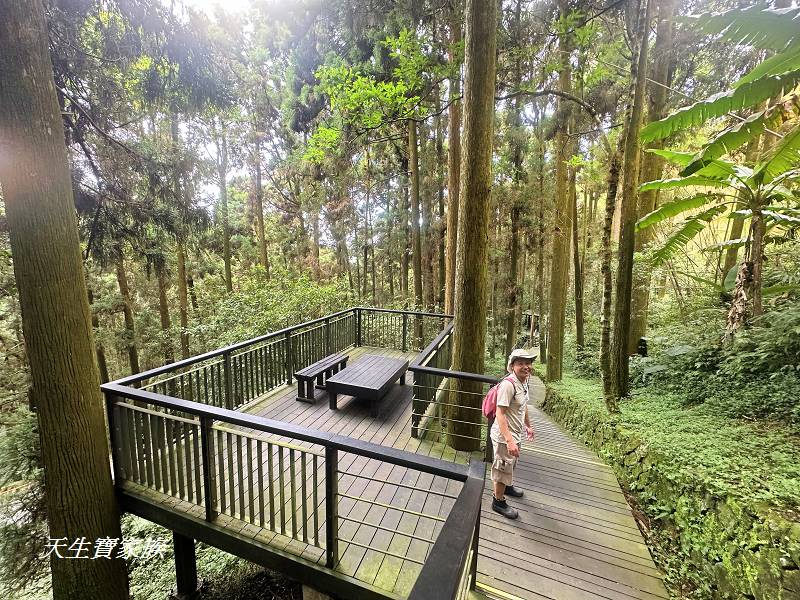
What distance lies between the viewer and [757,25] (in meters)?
3.74

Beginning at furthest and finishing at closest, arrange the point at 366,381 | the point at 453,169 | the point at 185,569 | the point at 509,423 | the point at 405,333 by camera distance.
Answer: the point at 453,169 → the point at 405,333 → the point at 366,381 → the point at 185,569 → the point at 509,423

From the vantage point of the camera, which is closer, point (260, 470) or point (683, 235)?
point (260, 470)

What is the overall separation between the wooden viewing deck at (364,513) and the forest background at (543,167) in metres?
0.72

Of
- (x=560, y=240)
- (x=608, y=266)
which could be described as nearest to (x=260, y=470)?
(x=608, y=266)

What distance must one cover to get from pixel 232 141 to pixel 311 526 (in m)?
16.6

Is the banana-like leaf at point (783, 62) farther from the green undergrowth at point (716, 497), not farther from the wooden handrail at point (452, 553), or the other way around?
the wooden handrail at point (452, 553)

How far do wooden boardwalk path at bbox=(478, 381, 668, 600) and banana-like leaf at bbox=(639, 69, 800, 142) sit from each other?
477 cm

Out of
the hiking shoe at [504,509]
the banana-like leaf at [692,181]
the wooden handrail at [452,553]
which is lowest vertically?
the hiking shoe at [504,509]

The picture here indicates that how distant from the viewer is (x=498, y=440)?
3.39 m

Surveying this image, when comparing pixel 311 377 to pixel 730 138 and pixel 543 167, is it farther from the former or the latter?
pixel 543 167

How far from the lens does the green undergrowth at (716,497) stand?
7.85 feet

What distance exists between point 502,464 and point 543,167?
9.54 m

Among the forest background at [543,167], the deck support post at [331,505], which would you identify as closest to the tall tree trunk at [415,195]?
the forest background at [543,167]

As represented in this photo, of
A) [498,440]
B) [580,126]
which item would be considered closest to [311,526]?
[498,440]
